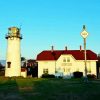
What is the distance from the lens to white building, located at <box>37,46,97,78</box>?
2660 inches

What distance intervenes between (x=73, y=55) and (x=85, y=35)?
35181 mm

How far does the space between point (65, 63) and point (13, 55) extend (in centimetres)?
1221

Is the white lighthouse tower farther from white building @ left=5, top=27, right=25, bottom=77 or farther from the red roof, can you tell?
the red roof

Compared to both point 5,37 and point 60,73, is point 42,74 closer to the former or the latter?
point 60,73

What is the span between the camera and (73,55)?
227 ft

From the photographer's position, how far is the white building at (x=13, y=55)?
200 feet

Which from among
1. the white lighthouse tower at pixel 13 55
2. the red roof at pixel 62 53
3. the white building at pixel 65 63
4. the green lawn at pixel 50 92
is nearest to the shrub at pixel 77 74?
the white building at pixel 65 63

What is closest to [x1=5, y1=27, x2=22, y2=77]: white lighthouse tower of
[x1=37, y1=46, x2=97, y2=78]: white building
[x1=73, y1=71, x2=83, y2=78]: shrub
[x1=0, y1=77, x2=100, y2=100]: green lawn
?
[x1=37, y1=46, x2=97, y2=78]: white building

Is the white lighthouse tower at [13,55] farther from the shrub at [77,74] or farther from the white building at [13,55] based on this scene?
the shrub at [77,74]

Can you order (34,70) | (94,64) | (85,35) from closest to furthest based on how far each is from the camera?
(85,35) < (94,64) < (34,70)

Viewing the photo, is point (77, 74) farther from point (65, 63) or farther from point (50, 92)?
point (50, 92)

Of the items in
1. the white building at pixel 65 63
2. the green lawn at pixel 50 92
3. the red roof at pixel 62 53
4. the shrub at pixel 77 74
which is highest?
the red roof at pixel 62 53

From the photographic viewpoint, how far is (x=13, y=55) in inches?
2397

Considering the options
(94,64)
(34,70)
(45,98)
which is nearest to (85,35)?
(45,98)
